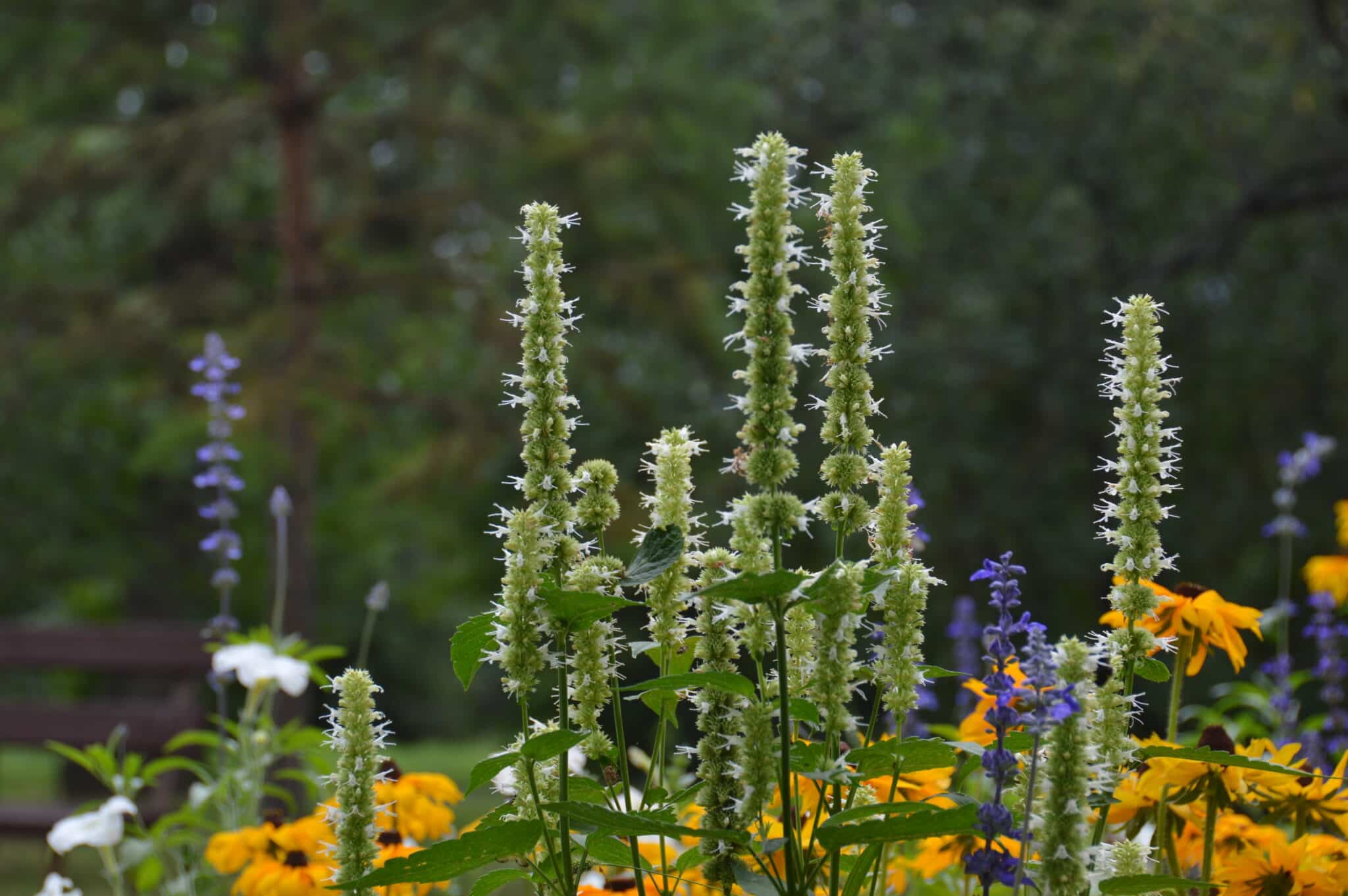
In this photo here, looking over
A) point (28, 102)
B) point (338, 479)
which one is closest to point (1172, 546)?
point (338, 479)

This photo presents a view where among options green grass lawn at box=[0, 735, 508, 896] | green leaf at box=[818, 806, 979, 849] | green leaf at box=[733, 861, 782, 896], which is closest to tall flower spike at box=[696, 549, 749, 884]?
green leaf at box=[733, 861, 782, 896]

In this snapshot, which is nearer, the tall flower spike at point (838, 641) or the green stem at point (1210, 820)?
the tall flower spike at point (838, 641)

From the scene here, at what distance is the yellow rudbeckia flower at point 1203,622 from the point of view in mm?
1831

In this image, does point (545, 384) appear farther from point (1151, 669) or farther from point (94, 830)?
point (94, 830)

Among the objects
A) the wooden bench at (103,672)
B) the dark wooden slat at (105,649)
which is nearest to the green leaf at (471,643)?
the wooden bench at (103,672)

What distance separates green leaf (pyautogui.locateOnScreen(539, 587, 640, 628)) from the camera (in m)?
1.27

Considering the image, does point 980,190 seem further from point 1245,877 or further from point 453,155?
point 1245,877

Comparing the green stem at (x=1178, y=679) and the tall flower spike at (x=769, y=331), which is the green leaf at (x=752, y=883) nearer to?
the tall flower spike at (x=769, y=331)

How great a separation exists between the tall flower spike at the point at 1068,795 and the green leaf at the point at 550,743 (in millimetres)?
424

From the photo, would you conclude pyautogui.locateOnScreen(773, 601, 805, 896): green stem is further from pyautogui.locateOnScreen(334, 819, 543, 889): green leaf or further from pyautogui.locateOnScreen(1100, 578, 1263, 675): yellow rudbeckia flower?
pyautogui.locateOnScreen(1100, 578, 1263, 675): yellow rudbeckia flower

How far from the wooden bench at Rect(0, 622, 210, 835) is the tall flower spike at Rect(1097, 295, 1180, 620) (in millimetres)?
4892

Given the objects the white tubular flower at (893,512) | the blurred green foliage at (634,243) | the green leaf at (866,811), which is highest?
the blurred green foliage at (634,243)

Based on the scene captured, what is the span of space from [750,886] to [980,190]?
12655mm

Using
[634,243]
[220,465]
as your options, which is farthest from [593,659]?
[634,243]
